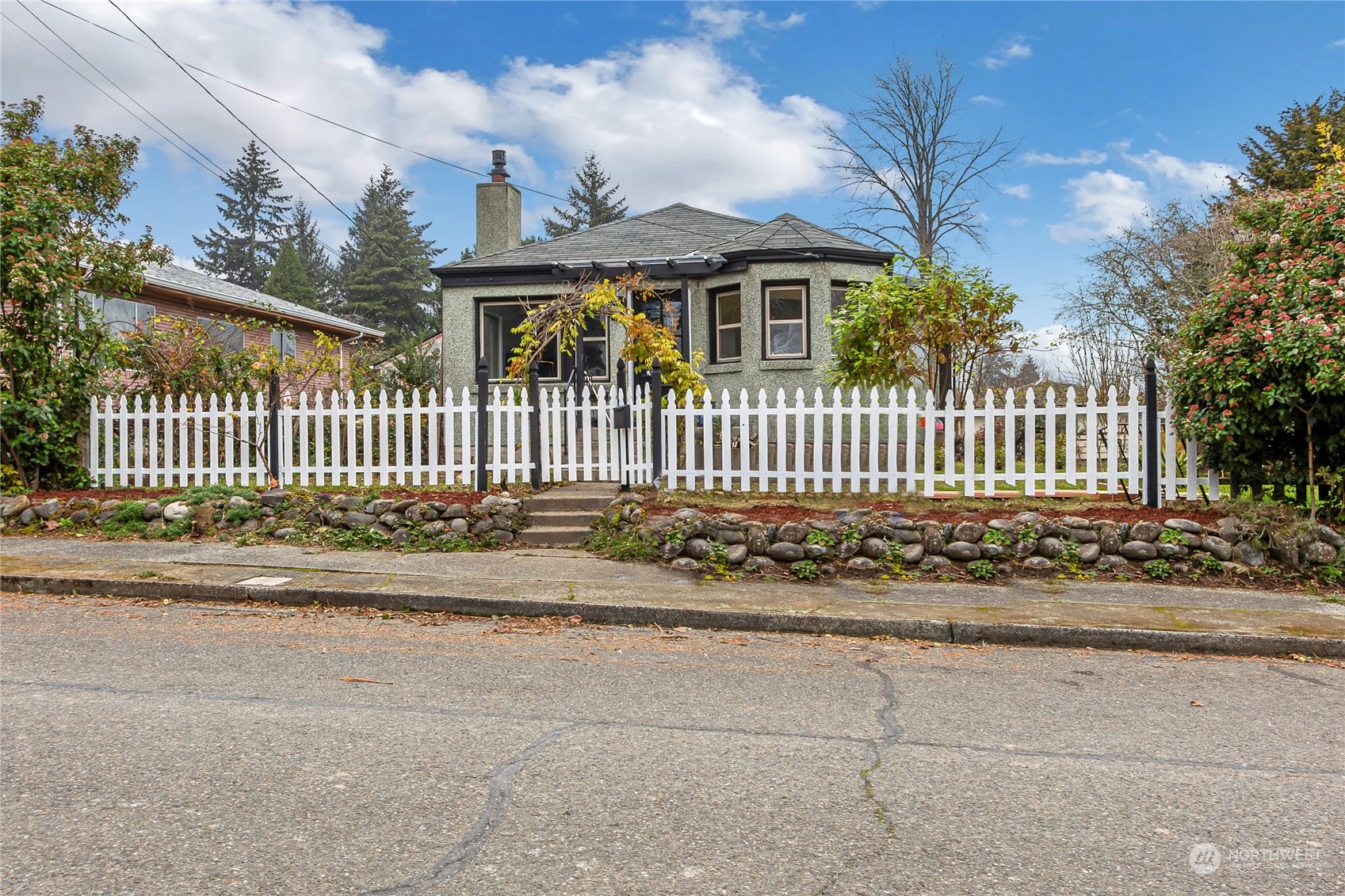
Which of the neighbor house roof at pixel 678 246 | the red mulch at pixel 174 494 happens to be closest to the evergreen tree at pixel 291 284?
the neighbor house roof at pixel 678 246

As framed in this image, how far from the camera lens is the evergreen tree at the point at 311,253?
194 ft

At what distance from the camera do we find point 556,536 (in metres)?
9.13

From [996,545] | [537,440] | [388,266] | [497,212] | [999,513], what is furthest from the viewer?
[388,266]

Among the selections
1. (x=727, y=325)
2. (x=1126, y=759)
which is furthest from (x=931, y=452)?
(x=727, y=325)

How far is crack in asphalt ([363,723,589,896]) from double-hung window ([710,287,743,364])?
13.5 m

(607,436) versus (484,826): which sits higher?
(607,436)

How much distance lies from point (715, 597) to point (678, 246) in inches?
488

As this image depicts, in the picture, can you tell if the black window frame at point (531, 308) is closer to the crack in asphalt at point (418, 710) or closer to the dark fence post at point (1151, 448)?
the dark fence post at point (1151, 448)

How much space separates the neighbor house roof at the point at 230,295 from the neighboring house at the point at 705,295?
12.5 feet

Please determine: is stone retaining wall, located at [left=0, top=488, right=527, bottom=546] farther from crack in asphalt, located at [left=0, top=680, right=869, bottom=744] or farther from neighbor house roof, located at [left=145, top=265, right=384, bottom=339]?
neighbor house roof, located at [left=145, top=265, right=384, bottom=339]

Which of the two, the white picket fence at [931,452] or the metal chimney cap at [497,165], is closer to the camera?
the white picket fence at [931,452]

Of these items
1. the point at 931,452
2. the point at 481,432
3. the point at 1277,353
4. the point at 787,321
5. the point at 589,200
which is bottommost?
the point at 931,452

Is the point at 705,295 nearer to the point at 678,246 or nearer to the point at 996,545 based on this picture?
the point at 678,246

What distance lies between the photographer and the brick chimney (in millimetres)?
19969
